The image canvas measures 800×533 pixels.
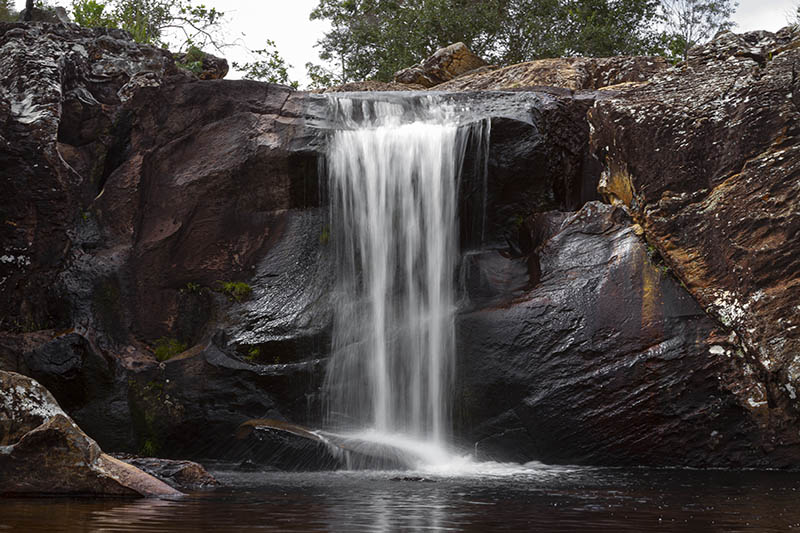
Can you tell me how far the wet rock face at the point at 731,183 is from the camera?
972cm

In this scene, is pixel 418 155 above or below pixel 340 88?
below

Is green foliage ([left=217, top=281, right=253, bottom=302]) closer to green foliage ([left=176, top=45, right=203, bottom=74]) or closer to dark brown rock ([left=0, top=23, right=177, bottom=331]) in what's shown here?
dark brown rock ([left=0, top=23, right=177, bottom=331])

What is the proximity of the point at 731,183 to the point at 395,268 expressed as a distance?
475 centimetres

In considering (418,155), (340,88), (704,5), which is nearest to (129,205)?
(418,155)

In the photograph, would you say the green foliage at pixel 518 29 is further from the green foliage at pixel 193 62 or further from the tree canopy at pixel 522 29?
the green foliage at pixel 193 62

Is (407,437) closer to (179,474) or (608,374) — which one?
(608,374)

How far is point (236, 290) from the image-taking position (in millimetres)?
12062

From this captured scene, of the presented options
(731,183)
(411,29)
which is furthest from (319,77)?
(731,183)

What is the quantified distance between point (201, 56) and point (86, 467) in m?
12.3

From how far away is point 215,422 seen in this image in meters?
11.3

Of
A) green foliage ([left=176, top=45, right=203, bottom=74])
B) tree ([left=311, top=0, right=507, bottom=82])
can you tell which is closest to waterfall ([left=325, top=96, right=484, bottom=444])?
green foliage ([left=176, top=45, right=203, bottom=74])

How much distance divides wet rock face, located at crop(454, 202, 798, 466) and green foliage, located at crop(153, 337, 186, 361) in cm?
423

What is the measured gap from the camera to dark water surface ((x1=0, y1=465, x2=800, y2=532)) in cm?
493

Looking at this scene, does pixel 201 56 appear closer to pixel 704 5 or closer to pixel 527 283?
pixel 527 283
